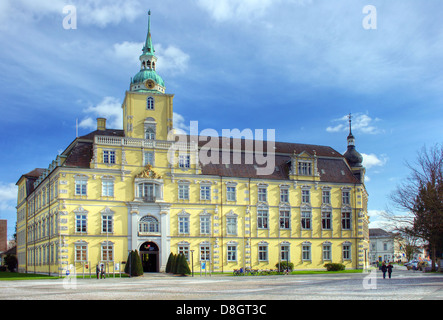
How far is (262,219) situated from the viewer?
64188mm

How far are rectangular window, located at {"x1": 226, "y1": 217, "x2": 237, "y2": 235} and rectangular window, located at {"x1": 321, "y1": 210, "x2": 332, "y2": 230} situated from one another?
11.7 metres

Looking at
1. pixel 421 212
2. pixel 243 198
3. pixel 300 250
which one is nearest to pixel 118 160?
pixel 243 198

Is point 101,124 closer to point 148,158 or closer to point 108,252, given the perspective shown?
point 148,158

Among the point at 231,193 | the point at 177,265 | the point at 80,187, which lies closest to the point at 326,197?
the point at 231,193

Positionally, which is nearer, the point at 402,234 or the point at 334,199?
the point at 402,234

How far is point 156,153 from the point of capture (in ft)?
196

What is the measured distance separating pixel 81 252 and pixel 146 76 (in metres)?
21.4

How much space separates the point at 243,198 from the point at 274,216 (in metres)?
4.52

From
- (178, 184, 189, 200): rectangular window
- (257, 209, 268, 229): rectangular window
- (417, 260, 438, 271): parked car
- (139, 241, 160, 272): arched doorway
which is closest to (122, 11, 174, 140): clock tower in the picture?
(178, 184, 189, 200): rectangular window

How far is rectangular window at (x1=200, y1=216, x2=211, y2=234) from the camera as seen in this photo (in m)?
61.2

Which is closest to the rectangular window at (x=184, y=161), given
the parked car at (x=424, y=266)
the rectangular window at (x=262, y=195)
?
the rectangular window at (x=262, y=195)

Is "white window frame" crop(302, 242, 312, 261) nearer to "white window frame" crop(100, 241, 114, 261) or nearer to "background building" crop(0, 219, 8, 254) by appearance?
"white window frame" crop(100, 241, 114, 261)

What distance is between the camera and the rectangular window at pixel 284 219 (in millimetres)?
65125
